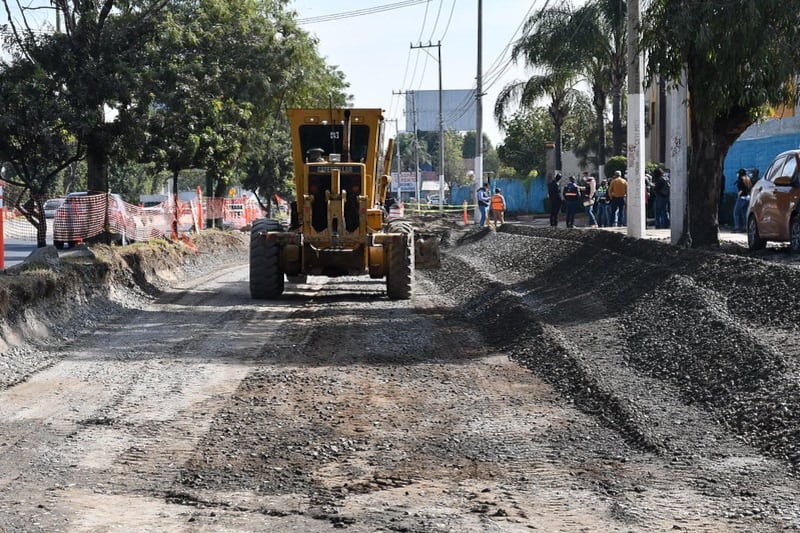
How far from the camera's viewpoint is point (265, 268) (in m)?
18.7

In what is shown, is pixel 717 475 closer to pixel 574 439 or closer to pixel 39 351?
pixel 574 439

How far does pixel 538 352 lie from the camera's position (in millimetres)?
12375

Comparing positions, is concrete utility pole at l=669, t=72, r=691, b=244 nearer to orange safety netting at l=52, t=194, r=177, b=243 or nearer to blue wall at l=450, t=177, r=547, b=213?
orange safety netting at l=52, t=194, r=177, b=243

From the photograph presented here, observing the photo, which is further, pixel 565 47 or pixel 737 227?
pixel 565 47

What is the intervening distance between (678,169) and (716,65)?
358cm

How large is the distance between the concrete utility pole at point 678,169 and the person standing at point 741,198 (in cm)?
494

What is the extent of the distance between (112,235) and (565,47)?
24.0m

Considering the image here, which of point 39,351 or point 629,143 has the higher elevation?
point 629,143

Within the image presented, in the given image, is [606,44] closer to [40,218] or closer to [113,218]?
[113,218]

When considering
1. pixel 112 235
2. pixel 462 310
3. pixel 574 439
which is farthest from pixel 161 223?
pixel 574 439

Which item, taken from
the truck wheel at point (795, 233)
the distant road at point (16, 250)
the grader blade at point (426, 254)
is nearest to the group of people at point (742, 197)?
the truck wheel at point (795, 233)

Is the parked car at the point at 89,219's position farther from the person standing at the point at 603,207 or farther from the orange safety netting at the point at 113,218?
the person standing at the point at 603,207

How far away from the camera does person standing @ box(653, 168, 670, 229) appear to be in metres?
29.5

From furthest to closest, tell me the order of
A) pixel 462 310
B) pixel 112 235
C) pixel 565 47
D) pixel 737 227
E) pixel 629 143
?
pixel 565 47 < pixel 737 227 < pixel 112 235 < pixel 629 143 < pixel 462 310
